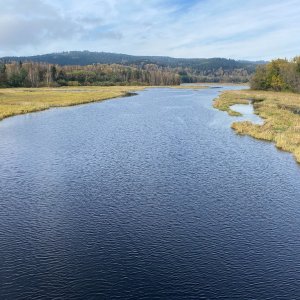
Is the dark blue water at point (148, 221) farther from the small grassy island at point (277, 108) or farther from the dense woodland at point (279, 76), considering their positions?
the dense woodland at point (279, 76)

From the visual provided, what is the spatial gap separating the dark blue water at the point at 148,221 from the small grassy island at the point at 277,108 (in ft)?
13.1

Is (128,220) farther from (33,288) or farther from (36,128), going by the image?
(36,128)

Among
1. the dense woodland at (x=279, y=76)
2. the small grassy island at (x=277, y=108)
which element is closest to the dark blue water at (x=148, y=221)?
the small grassy island at (x=277, y=108)

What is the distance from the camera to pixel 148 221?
2241cm

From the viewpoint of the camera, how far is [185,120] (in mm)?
65125

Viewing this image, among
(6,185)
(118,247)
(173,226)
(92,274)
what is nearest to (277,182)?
(173,226)

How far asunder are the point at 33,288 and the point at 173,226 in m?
8.68

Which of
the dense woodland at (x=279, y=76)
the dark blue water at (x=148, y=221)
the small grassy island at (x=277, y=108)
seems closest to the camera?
the dark blue water at (x=148, y=221)

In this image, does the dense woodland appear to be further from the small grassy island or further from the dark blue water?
the dark blue water

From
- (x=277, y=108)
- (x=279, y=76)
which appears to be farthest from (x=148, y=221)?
(x=279, y=76)

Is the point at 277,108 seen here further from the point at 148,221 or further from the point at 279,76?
the point at 148,221

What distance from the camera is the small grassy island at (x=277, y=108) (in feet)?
154

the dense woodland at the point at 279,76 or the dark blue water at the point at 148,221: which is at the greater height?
the dense woodland at the point at 279,76

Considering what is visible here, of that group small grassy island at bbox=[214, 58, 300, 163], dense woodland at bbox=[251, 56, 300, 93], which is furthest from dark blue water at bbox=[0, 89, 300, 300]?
A: dense woodland at bbox=[251, 56, 300, 93]
